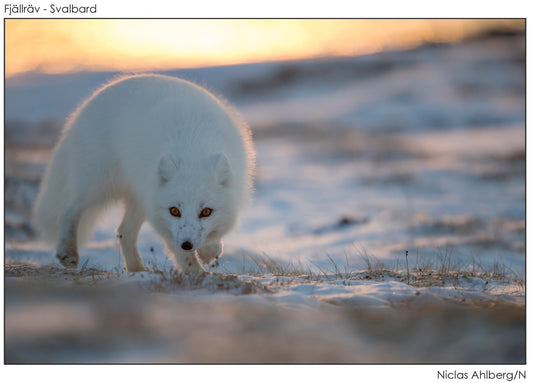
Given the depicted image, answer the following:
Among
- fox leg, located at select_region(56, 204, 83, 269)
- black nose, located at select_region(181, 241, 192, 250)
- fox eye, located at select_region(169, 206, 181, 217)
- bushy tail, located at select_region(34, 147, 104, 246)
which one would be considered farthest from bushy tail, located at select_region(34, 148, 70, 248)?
black nose, located at select_region(181, 241, 192, 250)

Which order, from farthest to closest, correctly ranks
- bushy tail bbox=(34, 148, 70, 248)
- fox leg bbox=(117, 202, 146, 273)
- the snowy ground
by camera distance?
1. bushy tail bbox=(34, 148, 70, 248)
2. fox leg bbox=(117, 202, 146, 273)
3. the snowy ground

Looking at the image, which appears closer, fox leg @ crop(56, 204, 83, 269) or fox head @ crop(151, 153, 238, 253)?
fox head @ crop(151, 153, 238, 253)

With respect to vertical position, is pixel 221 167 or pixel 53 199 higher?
pixel 221 167

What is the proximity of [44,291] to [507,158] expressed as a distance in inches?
572

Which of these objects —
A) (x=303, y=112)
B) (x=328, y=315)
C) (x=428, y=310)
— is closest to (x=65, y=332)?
(x=328, y=315)

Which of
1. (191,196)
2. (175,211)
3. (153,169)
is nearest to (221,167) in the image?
(191,196)

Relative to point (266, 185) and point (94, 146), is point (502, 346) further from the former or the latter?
point (266, 185)

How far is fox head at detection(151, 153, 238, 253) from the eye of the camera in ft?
14.4

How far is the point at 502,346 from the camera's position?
11.1ft

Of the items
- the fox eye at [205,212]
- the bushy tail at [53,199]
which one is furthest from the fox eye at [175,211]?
the bushy tail at [53,199]

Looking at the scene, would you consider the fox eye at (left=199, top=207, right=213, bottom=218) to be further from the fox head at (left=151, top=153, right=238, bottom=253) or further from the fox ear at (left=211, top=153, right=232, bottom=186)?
the fox ear at (left=211, top=153, right=232, bottom=186)

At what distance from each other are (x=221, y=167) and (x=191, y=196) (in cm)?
32

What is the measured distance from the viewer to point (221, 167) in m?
4.53

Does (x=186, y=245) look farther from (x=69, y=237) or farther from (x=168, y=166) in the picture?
(x=69, y=237)
